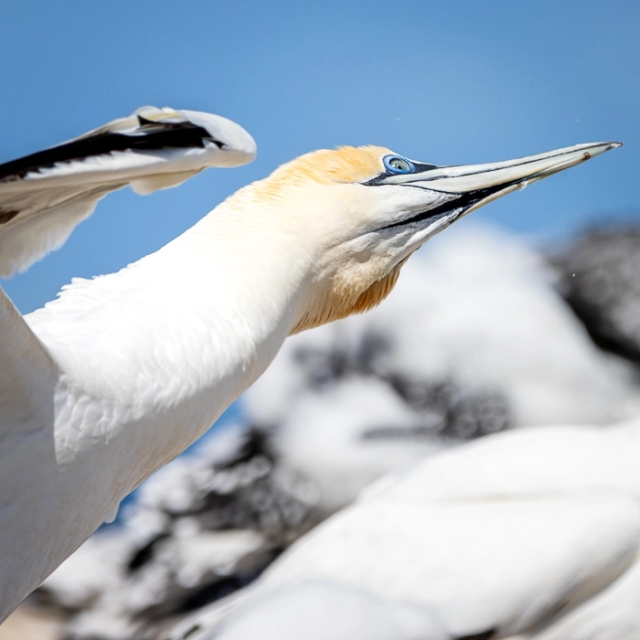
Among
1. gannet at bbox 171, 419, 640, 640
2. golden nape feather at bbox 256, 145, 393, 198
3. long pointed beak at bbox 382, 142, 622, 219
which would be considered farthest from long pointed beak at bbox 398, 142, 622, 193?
gannet at bbox 171, 419, 640, 640

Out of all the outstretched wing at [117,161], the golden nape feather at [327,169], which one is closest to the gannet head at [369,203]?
the golden nape feather at [327,169]

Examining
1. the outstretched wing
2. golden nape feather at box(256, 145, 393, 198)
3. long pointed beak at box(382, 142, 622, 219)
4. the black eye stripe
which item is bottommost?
long pointed beak at box(382, 142, 622, 219)

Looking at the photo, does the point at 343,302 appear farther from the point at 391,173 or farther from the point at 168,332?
the point at 168,332

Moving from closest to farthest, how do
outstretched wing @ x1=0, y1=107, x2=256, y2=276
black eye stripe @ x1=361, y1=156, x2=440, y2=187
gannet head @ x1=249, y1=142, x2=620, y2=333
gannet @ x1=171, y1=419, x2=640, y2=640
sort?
1. outstretched wing @ x1=0, y1=107, x2=256, y2=276
2. gannet head @ x1=249, y1=142, x2=620, y2=333
3. black eye stripe @ x1=361, y1=156, x2=440, y2=187
4. gannet @ x1=171, y1=419, x2=640, y2=640

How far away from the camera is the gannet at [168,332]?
3.47 feet

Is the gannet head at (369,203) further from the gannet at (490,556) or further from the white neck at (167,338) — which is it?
the gannet at (490,556)

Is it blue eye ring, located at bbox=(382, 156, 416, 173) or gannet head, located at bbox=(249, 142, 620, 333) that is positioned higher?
blue eye ring, located at bbox=(382, 156, 416, 173)

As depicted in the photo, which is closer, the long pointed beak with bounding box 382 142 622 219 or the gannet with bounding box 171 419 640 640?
the long pointed beak with bounding box 382 142 622 219

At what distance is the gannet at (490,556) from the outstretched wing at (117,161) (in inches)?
51.4

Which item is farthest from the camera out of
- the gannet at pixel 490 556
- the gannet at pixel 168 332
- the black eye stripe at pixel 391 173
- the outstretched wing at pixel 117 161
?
the gannet at pixel 490 556

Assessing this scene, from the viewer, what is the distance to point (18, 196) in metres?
0.92

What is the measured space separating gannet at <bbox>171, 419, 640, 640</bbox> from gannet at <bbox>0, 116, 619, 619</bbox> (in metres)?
0.85

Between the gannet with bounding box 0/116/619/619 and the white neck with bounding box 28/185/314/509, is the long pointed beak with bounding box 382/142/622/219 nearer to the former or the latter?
the gannet with bounding box 0/116/619/619

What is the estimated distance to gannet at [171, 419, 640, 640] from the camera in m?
2.11
